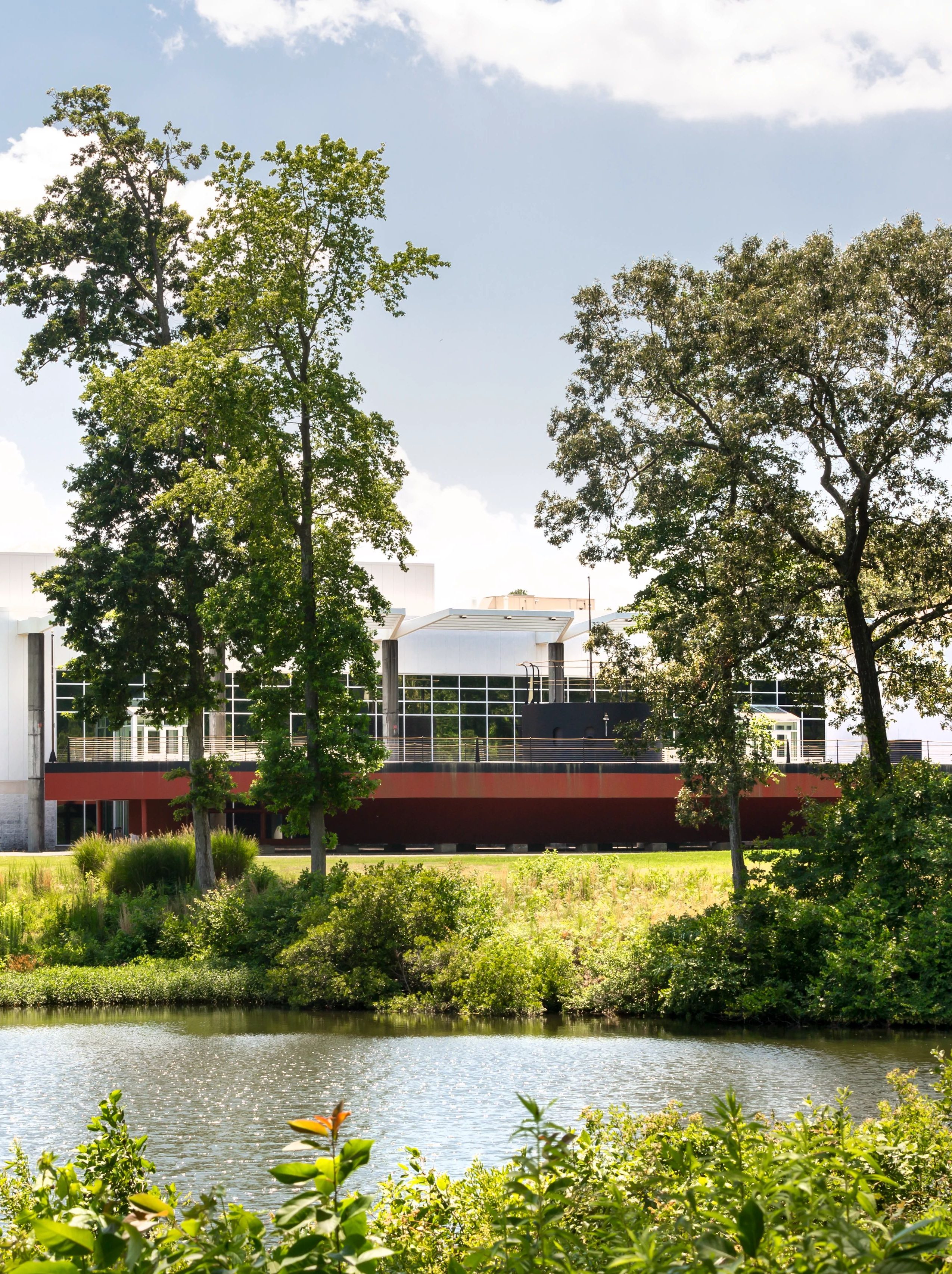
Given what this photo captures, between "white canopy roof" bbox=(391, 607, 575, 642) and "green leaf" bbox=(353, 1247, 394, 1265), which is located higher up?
"white canopy roof" bbox=(391, 607, 575, 642)

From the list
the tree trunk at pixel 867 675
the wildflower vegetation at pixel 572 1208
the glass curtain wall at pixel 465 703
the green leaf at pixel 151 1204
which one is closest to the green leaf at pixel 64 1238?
the wildflower vegetation at pixel 572 1208

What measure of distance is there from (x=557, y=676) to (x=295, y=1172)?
158 ft

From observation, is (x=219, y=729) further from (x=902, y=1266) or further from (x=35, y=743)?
(x=902, y=1266)

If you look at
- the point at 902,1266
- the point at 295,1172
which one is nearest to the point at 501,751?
the point at 295,1172

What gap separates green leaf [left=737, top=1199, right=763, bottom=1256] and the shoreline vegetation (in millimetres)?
15025

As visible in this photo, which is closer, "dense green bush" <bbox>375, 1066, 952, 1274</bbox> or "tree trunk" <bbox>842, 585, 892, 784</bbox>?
"dense green bush" <bbox>375, 1066, 952, 1274</bbox>

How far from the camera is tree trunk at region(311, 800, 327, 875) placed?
80.5 ft

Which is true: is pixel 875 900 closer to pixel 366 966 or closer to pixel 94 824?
pixel 366 966

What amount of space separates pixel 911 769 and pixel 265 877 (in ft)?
41.3

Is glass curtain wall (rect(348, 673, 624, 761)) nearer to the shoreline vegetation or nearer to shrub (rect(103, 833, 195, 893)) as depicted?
shrub (rect(103, 833, 195, 893))

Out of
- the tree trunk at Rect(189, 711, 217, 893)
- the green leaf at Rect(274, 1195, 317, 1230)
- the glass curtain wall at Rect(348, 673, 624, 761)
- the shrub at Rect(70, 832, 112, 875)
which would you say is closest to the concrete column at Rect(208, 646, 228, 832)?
the tree trunk at Rect(189, 711, 217, 893)

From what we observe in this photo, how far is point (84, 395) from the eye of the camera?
84.3 ft

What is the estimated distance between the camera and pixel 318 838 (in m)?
24.9

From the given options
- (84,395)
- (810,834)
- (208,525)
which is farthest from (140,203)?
(810,834)
